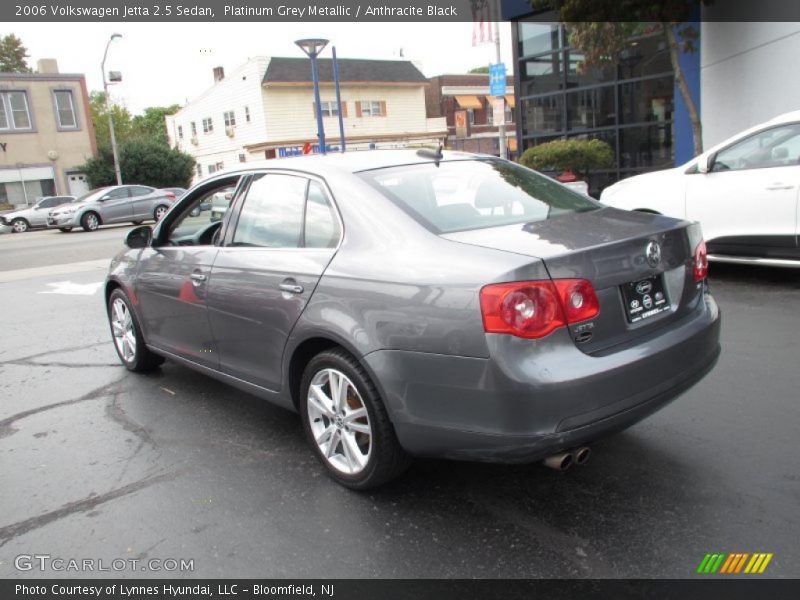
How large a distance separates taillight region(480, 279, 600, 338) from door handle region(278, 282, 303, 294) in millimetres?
1127

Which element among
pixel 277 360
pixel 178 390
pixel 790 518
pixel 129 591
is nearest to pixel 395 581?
pixel 129 591

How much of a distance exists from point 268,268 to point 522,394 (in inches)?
66.2

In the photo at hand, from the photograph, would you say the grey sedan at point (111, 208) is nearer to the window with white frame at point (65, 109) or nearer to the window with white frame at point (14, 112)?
the window with white frame at point (14, 112)

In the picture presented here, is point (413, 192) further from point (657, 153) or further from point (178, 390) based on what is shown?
point (657, 153)

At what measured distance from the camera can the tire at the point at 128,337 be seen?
5367mm

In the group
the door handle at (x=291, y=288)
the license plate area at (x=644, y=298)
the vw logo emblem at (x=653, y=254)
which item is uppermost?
the vw logo emblem at (x=653, y=254)

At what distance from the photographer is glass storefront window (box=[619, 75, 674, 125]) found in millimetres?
14594

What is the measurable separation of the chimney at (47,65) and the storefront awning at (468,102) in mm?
→ 30218

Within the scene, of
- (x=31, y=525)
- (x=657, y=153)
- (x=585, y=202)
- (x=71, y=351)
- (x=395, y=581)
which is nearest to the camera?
(x=395, y=581)

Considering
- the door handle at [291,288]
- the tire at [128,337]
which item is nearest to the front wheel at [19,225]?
the tire at [128,337]

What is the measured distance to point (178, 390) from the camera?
5.10 meters

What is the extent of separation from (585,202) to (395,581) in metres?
2.34

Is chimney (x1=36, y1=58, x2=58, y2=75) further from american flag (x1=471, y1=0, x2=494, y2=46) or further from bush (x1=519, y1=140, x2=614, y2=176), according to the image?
bush (x1=519, y1=140, x2=614, y2=176)

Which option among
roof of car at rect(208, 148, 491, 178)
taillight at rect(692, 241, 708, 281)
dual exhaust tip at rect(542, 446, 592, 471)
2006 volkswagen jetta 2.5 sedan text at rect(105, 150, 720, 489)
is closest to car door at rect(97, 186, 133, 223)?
2006 volkswagen jetta 2.5 sedan text at rect(105, 150, 720, 489)
